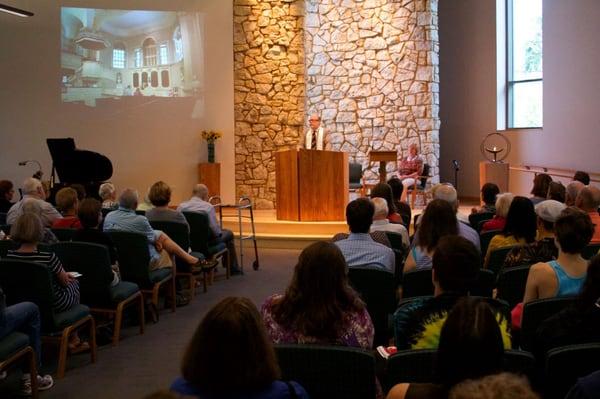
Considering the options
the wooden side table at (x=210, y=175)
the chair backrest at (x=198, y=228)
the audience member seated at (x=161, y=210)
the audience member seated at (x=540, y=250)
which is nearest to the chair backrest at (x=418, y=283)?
the audience member seated at (x=540, y=250)

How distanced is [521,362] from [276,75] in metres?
10.9

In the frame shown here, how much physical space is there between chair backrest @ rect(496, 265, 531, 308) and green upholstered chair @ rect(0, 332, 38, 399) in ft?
7.96

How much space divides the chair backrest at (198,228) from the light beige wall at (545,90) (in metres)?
6.64

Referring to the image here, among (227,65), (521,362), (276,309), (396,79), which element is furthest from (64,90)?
(521,362)

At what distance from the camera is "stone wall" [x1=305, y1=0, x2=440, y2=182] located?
12297 millimetres

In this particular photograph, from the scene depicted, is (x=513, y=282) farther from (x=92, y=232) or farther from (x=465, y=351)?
(x=92, y=232)

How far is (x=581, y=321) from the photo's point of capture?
252 centimetres

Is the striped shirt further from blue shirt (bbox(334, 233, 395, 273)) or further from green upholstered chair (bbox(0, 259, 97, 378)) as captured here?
blue shirt (bbox(334, 233, 395, 273))

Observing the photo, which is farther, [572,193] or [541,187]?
[541,187]

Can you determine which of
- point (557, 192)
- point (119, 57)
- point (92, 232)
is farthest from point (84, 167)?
point (557, 192)

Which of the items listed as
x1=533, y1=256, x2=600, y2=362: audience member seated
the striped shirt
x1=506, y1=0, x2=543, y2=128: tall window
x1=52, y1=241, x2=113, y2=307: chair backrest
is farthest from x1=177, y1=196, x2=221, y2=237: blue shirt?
x1=506, y1=0, x2=543, y2=128: tall window

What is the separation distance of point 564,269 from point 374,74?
9627 mm

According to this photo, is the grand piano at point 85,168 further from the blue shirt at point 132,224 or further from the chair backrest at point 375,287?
the chair backrest at point 375,287

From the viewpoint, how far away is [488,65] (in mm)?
12914
